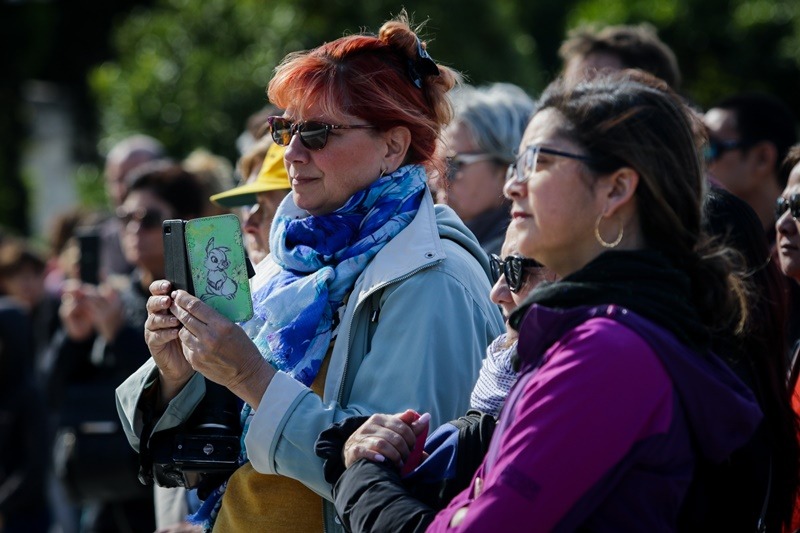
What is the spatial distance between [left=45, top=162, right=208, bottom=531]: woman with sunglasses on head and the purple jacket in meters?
3.30

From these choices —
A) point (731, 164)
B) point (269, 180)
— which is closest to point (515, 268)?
point (269, 180)

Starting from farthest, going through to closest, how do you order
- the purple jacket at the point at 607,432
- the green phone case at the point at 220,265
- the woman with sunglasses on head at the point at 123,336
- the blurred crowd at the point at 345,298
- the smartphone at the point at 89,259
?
the smartphone at the point at 89,259 < the woman with sunglasses on head at the point at 123,336 < the green phone case at the point at 220,265 < the blurred crowd at the point at 345,298 < the purple jacket at the point at 607,432

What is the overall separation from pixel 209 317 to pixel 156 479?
0.57 m

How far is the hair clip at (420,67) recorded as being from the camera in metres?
3.10

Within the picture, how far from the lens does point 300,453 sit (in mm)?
2670

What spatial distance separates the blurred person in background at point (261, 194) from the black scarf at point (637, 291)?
1.82 meters

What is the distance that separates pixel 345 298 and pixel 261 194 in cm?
107

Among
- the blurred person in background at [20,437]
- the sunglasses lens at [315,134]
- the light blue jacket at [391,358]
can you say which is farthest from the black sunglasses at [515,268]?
the blurred person in background at [20,437]

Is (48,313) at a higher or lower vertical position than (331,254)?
lower

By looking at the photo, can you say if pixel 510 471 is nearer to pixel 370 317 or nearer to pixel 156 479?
pixel 370 317

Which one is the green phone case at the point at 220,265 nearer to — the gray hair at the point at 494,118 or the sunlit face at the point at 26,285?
the gray hair at the point at 494,118

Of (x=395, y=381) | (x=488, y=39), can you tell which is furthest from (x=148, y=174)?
(x=488, y=39)

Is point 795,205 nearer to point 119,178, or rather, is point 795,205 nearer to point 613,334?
point 613,334

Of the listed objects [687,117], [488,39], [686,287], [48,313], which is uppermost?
[687,117]
